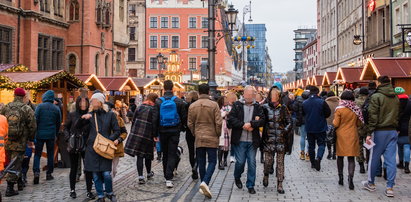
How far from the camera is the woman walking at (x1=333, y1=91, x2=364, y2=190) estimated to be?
9016 millimetres

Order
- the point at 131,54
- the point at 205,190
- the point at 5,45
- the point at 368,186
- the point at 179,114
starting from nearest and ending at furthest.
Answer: the point at 205,190, the point at 368,186, the point at 179,114, the point at 5,45, the point at 131,54

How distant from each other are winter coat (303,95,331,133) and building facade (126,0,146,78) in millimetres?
64408

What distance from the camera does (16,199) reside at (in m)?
8.32

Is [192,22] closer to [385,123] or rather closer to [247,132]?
[247,132]

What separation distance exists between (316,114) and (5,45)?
60.4ft

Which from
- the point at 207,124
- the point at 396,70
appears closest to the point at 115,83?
the point at 396,70

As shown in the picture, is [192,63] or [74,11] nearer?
[74,11]

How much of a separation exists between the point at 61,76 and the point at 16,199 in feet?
28.7

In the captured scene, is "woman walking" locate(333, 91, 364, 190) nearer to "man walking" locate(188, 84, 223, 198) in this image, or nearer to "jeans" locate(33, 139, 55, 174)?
"man walking" locate(188, 84, 223, 198)

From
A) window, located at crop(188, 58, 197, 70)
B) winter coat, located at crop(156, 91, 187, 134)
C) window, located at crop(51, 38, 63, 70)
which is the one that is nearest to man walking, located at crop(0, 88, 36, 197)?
winter coat, located at crop(156, 91, 187, 134)

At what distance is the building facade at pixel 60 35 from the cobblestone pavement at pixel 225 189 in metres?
15.4

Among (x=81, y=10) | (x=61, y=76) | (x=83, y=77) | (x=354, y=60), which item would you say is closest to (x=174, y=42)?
(x=354, y=60)

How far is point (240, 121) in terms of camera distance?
858cm

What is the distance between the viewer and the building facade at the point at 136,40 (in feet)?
243
